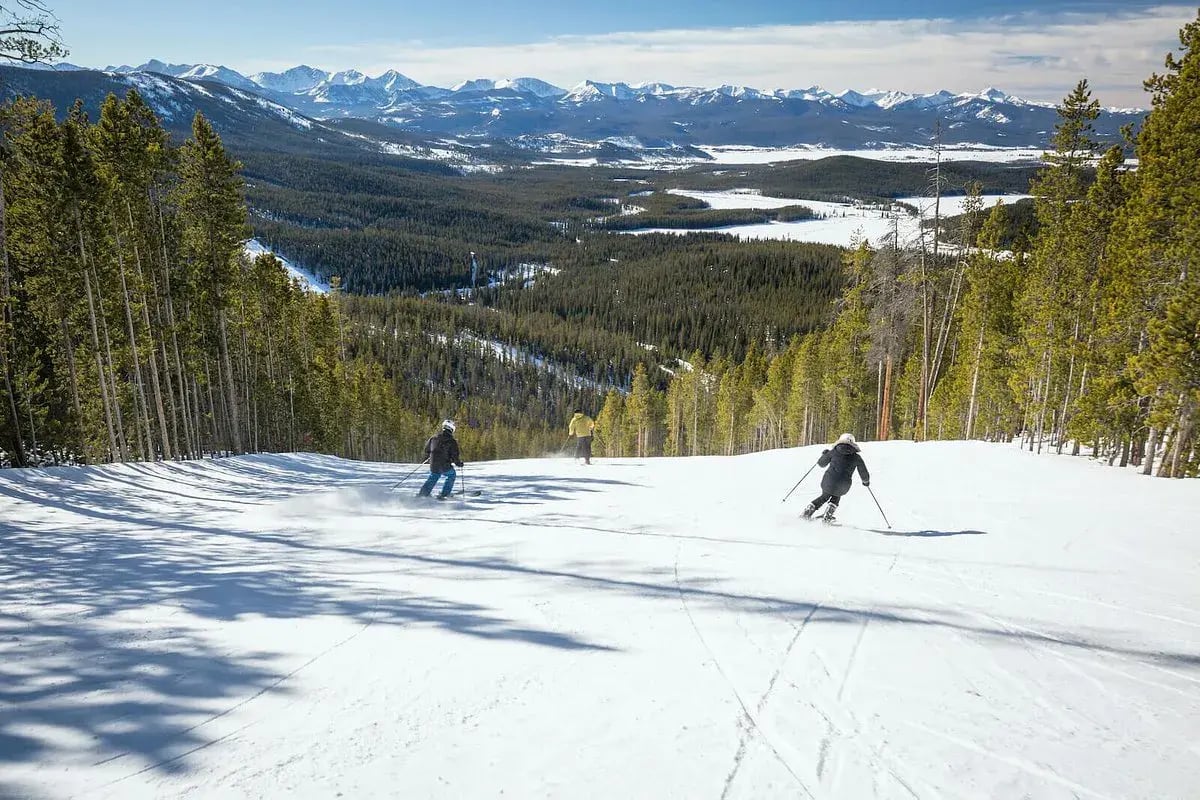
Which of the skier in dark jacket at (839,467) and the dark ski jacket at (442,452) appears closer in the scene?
the skier in dark jacket at (839,467)

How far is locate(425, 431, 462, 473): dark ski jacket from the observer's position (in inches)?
504

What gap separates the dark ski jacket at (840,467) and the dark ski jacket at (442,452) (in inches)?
295

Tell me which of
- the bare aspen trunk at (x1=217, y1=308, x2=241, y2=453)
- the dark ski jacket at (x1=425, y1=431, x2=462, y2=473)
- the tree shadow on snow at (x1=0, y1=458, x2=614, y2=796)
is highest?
the tree shadow on snow at (x1=0, y1=458, x2=614, y2=796)

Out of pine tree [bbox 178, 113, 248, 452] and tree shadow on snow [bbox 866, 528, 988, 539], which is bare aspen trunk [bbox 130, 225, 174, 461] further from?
tree shadow on snow [bbox 866, 528, 988, 539]

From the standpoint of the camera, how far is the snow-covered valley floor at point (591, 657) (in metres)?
4.13

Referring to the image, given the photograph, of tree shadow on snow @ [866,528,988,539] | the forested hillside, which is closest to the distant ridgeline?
the forested hillside

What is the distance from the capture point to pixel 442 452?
1286 cm

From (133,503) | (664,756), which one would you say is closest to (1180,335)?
(664,756)

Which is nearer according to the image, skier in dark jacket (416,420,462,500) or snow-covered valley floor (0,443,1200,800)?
snow-covered valley floor (0,443,1200,800)

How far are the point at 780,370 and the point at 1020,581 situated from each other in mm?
55614

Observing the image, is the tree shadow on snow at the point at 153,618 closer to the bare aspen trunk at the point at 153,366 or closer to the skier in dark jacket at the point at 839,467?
the skier in dark jacket at the point at 839,467

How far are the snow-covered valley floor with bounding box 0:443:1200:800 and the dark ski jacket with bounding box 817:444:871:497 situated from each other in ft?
2.62

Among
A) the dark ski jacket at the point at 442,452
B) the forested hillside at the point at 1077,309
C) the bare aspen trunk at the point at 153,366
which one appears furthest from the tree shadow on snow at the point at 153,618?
the forested hillside at the point at 1077,309

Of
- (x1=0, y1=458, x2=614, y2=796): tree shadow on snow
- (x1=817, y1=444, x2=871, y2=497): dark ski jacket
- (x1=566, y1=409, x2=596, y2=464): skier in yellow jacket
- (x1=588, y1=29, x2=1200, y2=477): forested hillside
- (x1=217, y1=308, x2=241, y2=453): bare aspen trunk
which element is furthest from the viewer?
(x1=217, y1=308, x2=241, y2=453): bare aspen trunk
